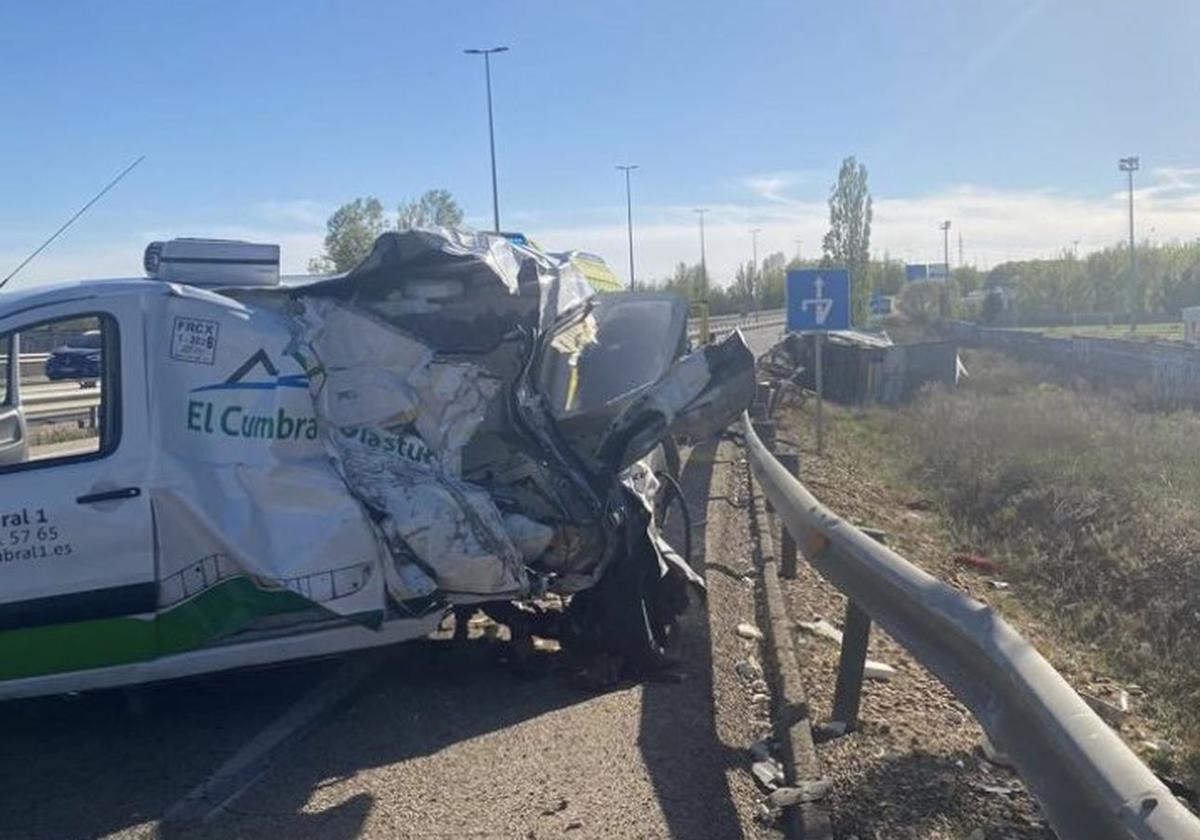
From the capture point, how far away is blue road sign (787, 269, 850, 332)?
1641 cm

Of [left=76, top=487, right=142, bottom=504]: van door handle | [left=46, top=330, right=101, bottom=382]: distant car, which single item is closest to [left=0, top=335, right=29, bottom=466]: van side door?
[left=46, top=330, right=101, bottom=382]: distant car

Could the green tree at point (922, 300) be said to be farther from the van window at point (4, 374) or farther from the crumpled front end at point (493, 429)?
the van window at point (4, 374)

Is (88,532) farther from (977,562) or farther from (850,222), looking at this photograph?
(850,222)

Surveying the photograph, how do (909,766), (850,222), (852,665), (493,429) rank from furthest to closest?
1. (850,222)
2. (493,429)
3. (852,665)
4. (909,766)

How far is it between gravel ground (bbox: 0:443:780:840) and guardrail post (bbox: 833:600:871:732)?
0.38 meters

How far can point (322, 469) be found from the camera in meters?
5.80

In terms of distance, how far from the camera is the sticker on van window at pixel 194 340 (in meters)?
5.71

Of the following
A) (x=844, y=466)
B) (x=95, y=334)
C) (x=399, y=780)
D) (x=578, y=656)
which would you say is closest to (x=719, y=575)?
(x=578, y=656)

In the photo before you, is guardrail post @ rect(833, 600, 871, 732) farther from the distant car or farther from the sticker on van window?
the distant car

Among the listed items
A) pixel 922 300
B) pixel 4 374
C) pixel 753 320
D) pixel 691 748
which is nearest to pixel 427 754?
pixel 691 748

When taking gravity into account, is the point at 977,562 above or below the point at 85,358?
below

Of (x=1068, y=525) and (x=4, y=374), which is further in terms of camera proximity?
→ (x=1068, y=525)

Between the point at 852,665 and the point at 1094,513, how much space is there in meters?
6.85

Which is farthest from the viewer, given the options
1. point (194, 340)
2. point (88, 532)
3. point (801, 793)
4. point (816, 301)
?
point (816, 301)
